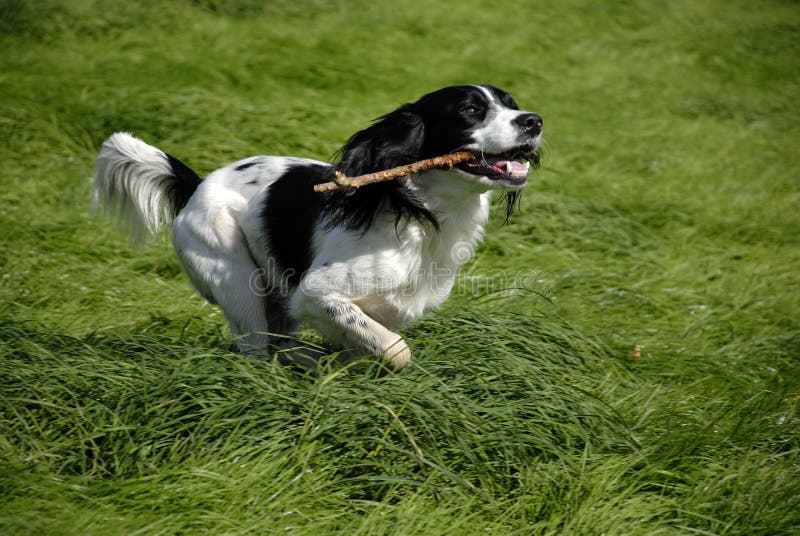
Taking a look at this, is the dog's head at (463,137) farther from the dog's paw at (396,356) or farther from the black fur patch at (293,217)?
the dog's paw at (396,356)

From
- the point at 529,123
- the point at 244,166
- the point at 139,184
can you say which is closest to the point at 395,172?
the point at 529,123

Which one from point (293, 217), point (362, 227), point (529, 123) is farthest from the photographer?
point (293, 217)

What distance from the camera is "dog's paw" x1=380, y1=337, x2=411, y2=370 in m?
3.38

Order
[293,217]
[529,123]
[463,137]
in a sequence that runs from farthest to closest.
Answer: [293,217]
[463,137]
[529,123]

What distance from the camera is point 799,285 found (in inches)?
232

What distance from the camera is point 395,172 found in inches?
136

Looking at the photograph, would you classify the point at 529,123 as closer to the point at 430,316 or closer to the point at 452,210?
the point at 452,210

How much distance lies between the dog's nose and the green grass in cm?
94

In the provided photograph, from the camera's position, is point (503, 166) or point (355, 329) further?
point (355, 329)

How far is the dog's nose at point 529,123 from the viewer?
331cm

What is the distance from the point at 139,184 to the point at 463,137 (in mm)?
1776

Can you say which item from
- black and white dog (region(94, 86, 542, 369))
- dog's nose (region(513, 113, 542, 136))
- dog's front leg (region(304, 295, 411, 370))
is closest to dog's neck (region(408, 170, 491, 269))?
black and white dog (region(94, 86, 542, 369))

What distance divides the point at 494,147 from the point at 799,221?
16.2ft

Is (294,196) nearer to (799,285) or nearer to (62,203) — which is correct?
(62,203)
